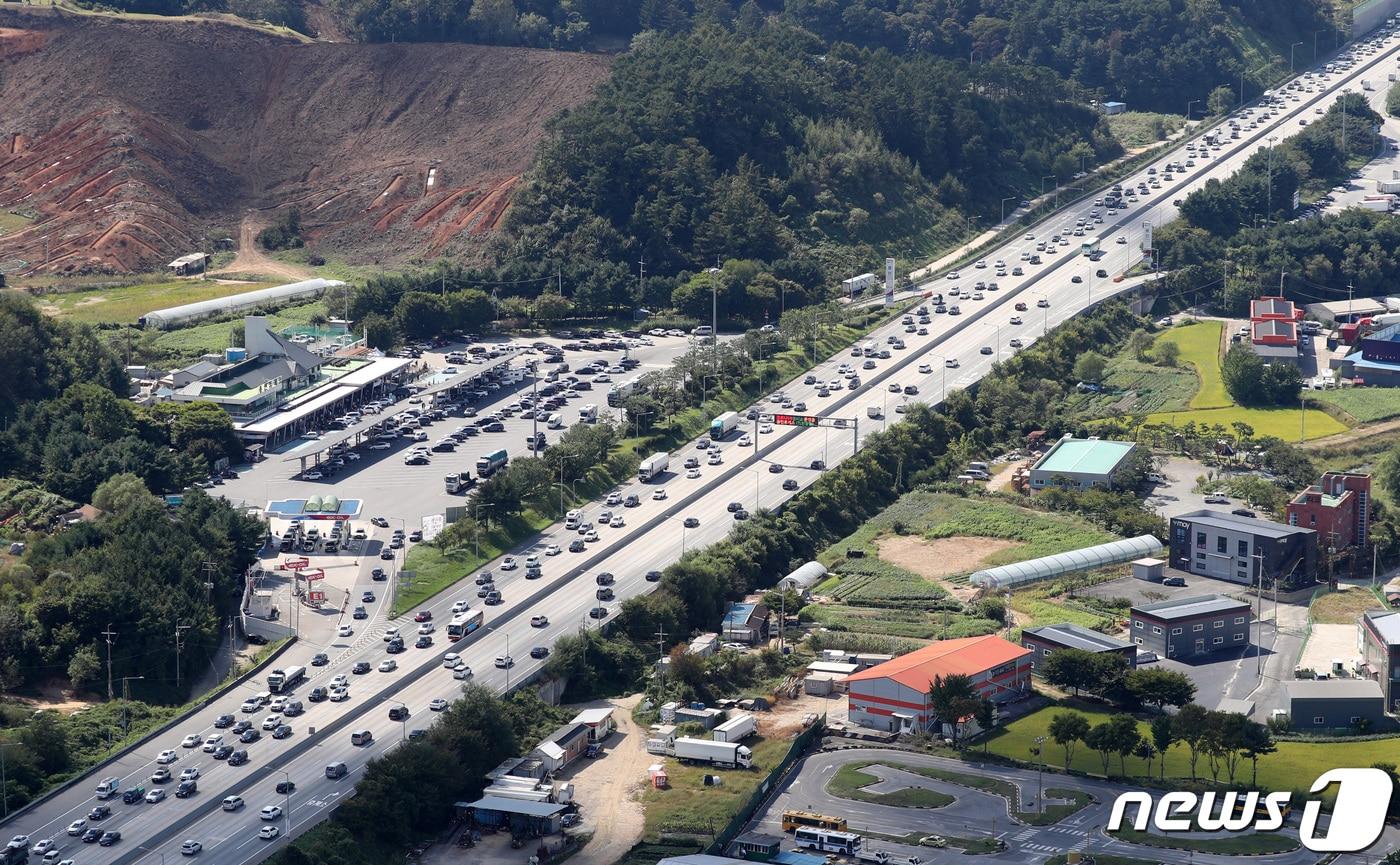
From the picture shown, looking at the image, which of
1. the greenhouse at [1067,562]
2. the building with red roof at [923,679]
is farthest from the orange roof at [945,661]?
the greenhouse at [1067,562]

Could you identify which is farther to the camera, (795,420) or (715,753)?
(795,420)

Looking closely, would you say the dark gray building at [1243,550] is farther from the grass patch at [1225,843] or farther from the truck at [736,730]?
the grass patch at [1225,843]

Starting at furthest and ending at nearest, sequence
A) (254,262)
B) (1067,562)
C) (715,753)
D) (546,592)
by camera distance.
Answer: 1. (254,262)
2. (1067,562)
3. (546,592)
4. (715,753)

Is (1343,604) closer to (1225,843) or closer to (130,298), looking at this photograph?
(1225,843)

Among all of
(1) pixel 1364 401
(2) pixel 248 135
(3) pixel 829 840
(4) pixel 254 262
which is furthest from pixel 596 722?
(2) pixel 248 135

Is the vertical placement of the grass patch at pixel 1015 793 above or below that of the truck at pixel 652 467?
below

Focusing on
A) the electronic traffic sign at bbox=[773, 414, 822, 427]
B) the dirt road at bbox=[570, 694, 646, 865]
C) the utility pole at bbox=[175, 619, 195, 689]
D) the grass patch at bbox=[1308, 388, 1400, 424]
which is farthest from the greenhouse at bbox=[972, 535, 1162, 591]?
the utility pole at bbox=[175, 619, 195, 689]

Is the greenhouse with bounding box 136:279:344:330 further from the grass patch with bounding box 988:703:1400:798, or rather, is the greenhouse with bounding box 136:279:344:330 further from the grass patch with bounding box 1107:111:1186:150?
the grass patch with bounding box 1107:111:1186:150
